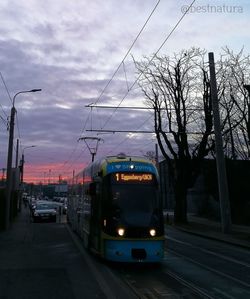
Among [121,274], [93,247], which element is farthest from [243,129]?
[121,274]

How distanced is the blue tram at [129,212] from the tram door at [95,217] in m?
0.03

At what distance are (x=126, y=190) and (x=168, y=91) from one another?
25841 mm

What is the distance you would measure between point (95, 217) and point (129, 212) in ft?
7.40

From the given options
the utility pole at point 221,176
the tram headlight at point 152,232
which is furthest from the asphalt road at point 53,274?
the utility pole at point 221,176

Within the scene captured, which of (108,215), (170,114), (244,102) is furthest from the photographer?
(170,114)

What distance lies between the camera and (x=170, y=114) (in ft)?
133

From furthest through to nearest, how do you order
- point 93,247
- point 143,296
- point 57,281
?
1. point 93,247
2. point 57,281
3. point 143,296

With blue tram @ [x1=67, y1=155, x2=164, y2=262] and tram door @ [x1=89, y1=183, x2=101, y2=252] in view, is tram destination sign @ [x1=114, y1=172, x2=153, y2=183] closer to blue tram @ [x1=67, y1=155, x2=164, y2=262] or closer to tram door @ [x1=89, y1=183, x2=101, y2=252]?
blue tram @ [x1=67, y1=155, x2=164, y2=262]

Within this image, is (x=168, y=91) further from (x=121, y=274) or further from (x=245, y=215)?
(x=121, y=274)

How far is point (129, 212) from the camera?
1482 centimetres

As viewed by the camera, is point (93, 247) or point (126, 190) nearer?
point (126, 190)

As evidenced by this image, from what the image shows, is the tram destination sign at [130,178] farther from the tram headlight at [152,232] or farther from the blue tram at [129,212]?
the tram headlight at [152,232]

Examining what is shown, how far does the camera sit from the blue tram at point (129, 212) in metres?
14.4

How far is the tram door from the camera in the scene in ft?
52.6
